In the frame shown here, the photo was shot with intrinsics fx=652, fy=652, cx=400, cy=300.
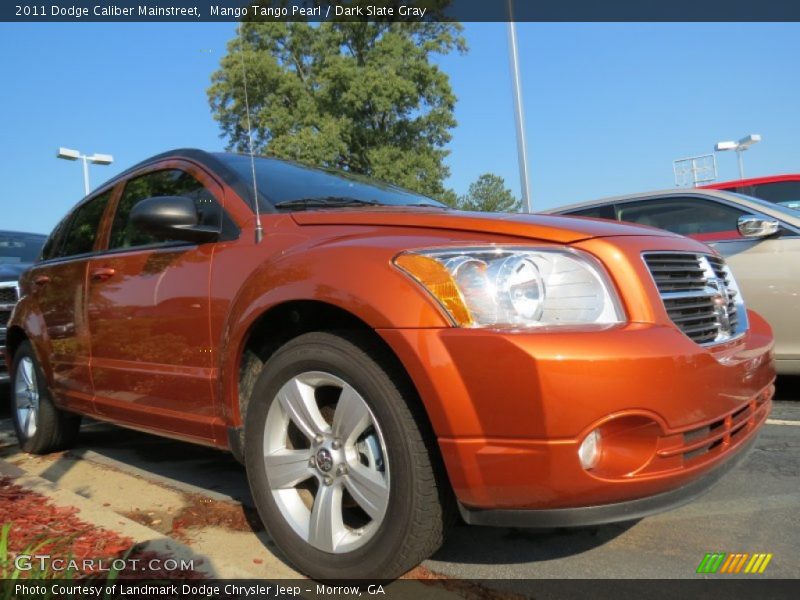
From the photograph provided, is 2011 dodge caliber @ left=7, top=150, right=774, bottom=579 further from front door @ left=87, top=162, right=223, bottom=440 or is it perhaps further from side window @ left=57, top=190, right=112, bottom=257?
side window @ left=57, top=190, right=112, bottom=257

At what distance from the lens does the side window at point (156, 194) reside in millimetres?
2986

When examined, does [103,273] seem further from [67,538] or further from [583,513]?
[583,513]

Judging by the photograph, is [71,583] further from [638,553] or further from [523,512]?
[638,553]

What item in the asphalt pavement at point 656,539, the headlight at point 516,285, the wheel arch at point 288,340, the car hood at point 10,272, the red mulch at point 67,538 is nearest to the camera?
the headlight at point 516,285

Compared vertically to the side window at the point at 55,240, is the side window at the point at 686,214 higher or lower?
lower

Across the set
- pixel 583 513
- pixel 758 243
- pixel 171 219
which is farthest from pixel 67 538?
pixel 758 243

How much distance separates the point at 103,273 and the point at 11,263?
422 cm

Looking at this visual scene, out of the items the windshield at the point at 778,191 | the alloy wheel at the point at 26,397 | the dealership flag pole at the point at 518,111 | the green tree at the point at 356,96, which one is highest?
the green tree at the point at 356,96

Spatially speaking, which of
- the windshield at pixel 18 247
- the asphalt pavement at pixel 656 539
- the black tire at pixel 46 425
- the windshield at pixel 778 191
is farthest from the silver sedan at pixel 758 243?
the windshield at pixel 18 247

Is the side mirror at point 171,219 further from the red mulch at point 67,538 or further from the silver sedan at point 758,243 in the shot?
the silver sedan at point 758,243

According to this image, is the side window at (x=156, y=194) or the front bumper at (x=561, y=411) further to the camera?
the side window at (x=156, y=194)

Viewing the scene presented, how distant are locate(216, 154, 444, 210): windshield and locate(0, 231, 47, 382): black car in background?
3740 mm

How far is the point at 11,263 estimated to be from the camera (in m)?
6.86

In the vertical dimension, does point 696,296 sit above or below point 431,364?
above
